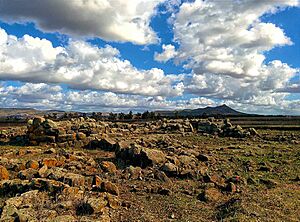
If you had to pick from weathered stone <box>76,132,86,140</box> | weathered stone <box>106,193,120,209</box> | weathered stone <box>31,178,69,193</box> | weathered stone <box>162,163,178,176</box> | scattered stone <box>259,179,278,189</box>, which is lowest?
scattered stone <box>259,179,278,189</box>

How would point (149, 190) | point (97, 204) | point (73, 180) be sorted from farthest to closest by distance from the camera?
point (149, 190)
point (73, 180)
point (97, 204)

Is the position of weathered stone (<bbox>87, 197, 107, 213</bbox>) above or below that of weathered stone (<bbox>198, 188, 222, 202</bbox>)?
above

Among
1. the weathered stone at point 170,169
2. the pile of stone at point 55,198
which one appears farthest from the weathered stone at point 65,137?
the weathered stone at point 170,169


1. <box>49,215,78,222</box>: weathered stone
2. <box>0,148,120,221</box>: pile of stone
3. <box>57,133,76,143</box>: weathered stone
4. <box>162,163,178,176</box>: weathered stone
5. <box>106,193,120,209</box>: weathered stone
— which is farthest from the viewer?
<box>57,133,76,143</box>: weathered stone

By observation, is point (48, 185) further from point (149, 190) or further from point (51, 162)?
point (51, 162)

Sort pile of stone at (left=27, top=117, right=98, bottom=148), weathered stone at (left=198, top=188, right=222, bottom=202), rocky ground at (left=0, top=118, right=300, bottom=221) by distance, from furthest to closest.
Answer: pile of stone at (left=27, top=117, right=98, bottom=148) < weathered stone at (left=198, top=188, right=222, bottom=202) < rocky ground at (left=0, top=118, right=300, bottom=221)

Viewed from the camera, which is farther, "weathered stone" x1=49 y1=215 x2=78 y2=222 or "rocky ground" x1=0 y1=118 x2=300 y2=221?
"rocky ground" x1=0 y1=118 x2=300 y2=221

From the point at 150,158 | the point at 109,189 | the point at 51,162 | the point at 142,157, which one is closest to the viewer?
the point at 109,189

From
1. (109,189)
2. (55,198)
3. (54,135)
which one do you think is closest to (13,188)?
(55,198)

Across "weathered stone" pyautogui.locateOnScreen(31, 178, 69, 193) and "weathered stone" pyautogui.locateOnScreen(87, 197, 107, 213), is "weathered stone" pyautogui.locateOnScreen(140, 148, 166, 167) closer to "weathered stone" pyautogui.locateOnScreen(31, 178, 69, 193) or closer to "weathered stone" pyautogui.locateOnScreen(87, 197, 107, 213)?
"weathered stone" pyautogui.locateOnScreen(31, 178, 69, 193)

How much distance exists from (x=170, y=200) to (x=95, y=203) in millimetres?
4679

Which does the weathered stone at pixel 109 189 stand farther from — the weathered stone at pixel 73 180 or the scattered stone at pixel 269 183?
the scattered stone at pixel 269 183

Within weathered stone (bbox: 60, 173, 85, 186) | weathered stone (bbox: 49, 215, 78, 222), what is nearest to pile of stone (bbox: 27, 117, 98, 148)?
weathered stone (bbox: 60, 173, 85, 186)

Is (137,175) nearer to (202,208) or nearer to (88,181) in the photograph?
(88,181)
